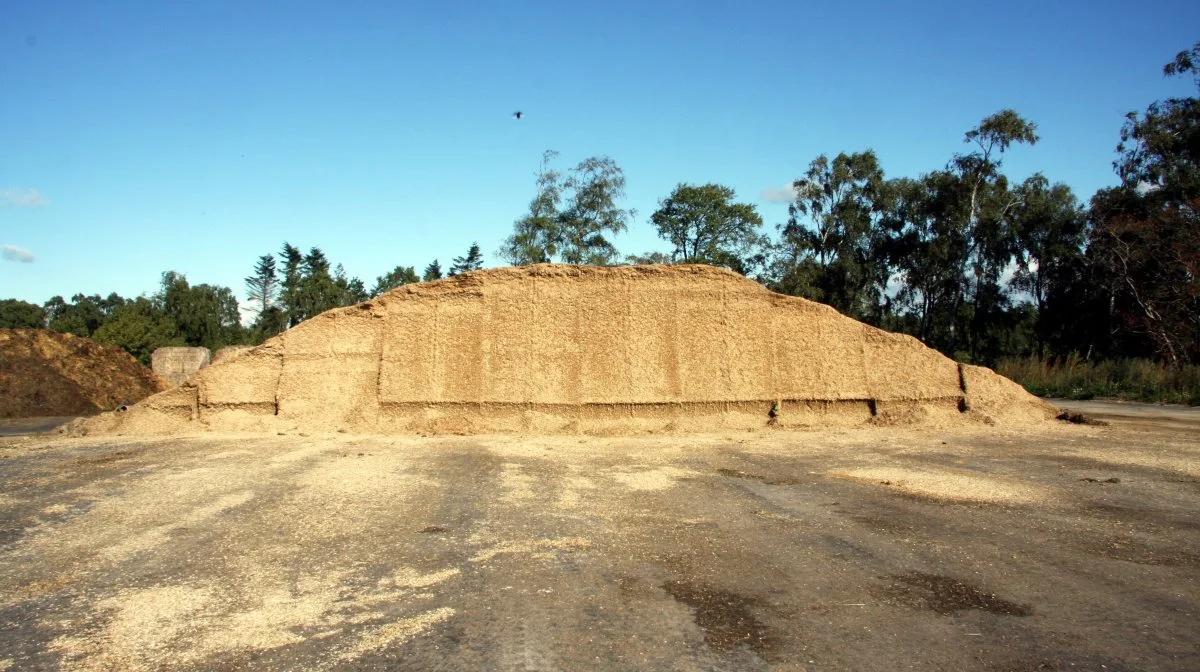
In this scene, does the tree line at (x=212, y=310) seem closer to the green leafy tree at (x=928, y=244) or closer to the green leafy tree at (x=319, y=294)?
the green leafy tree at (x=319, y=294)

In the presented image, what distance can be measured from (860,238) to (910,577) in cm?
→ 3798

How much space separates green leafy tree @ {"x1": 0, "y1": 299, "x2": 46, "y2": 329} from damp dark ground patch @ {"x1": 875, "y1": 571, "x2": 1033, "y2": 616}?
90.6m

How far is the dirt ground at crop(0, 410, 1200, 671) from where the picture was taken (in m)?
3.88

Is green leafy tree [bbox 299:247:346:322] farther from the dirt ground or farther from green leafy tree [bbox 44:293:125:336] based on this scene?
the dirt ground

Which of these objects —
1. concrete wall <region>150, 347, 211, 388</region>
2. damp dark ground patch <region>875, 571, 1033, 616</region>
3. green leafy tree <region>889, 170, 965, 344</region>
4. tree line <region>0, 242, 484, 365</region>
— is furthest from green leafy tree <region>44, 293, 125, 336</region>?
damp dark ground patch <region>875, 571, 1033, 616</region>

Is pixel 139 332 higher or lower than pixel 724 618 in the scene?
higher

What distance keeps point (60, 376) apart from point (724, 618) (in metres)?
19.0

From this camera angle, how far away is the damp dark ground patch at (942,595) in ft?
14.4

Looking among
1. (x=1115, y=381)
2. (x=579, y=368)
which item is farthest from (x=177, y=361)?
(x=1115, y=381)

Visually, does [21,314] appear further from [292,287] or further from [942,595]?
[942,595]

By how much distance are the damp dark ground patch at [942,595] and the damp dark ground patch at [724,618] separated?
37.0 inches

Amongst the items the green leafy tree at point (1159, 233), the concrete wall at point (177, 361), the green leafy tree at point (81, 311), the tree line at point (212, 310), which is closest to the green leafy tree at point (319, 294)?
the tree line at point (212, 310)

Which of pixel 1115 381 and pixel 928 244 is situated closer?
pixel 1115 381

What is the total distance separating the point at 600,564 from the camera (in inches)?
206
